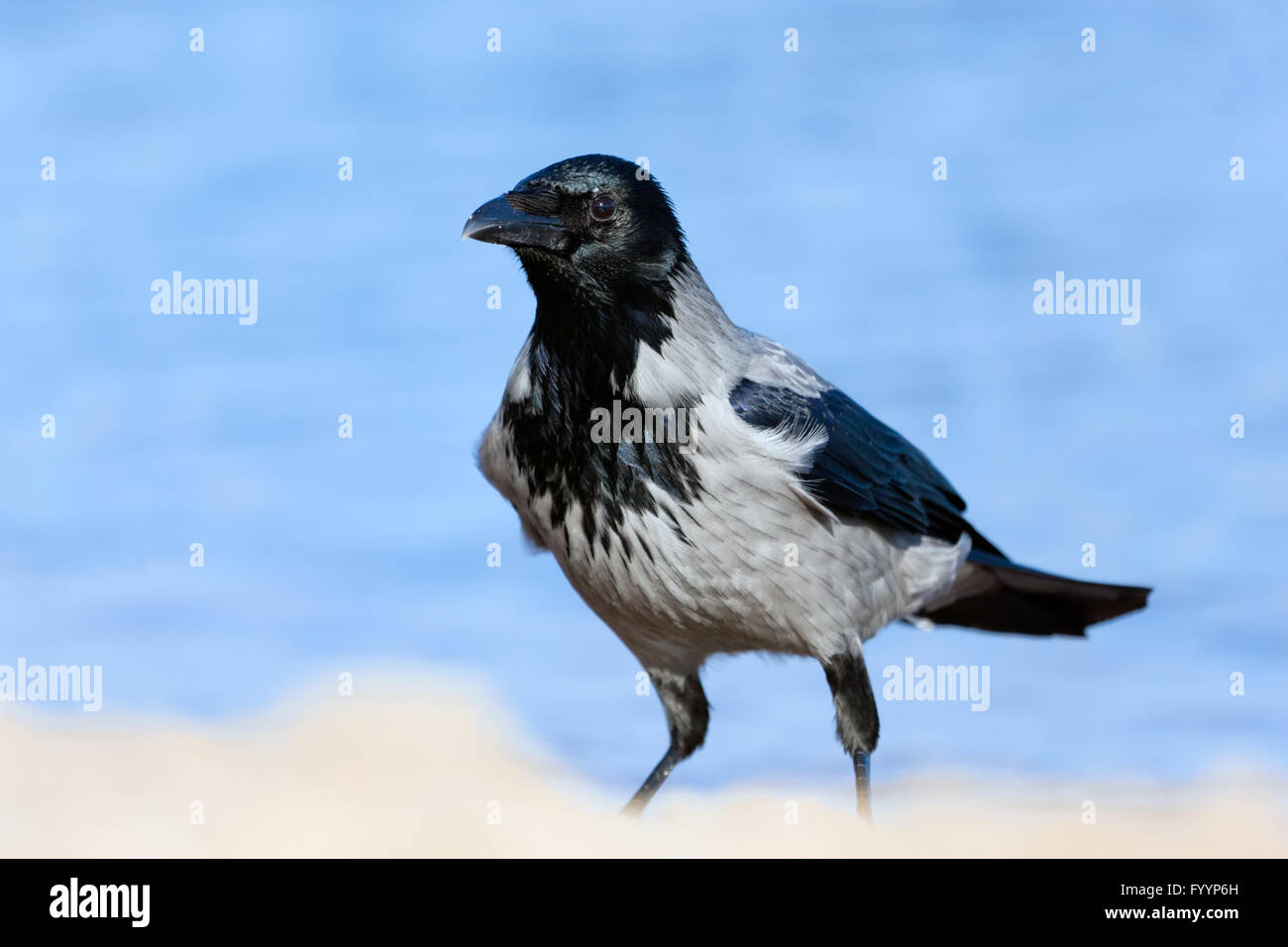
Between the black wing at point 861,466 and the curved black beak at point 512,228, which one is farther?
the black wing at point 861,466

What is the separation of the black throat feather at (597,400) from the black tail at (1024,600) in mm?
1921

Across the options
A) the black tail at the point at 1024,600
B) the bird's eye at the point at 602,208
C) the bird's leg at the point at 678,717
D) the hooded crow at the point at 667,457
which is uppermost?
the bird's eye at the point at 602,208

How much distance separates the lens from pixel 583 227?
224 inches

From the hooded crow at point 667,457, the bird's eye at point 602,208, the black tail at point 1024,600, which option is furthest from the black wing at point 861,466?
the bird's eye at point 602,208

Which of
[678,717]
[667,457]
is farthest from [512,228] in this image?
[678,717]

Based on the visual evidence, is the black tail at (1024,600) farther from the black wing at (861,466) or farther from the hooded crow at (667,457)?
the hooded crow at (667,457)

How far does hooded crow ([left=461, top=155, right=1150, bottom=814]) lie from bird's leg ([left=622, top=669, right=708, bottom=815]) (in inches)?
8.9

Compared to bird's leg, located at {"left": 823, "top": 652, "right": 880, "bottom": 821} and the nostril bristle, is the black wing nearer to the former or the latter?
bird's leg, located at {"left": 823, "top": 652, "right": 880, "bottom": 821}

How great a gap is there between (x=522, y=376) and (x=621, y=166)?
2.84ft

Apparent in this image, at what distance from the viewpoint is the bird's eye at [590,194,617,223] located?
5.70m

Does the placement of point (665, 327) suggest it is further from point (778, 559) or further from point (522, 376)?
point (778, 559)

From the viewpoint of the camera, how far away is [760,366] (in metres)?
6.20

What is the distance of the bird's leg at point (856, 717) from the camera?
607 centimetres

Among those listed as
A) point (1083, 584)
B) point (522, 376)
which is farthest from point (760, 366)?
point (1083, 584)
